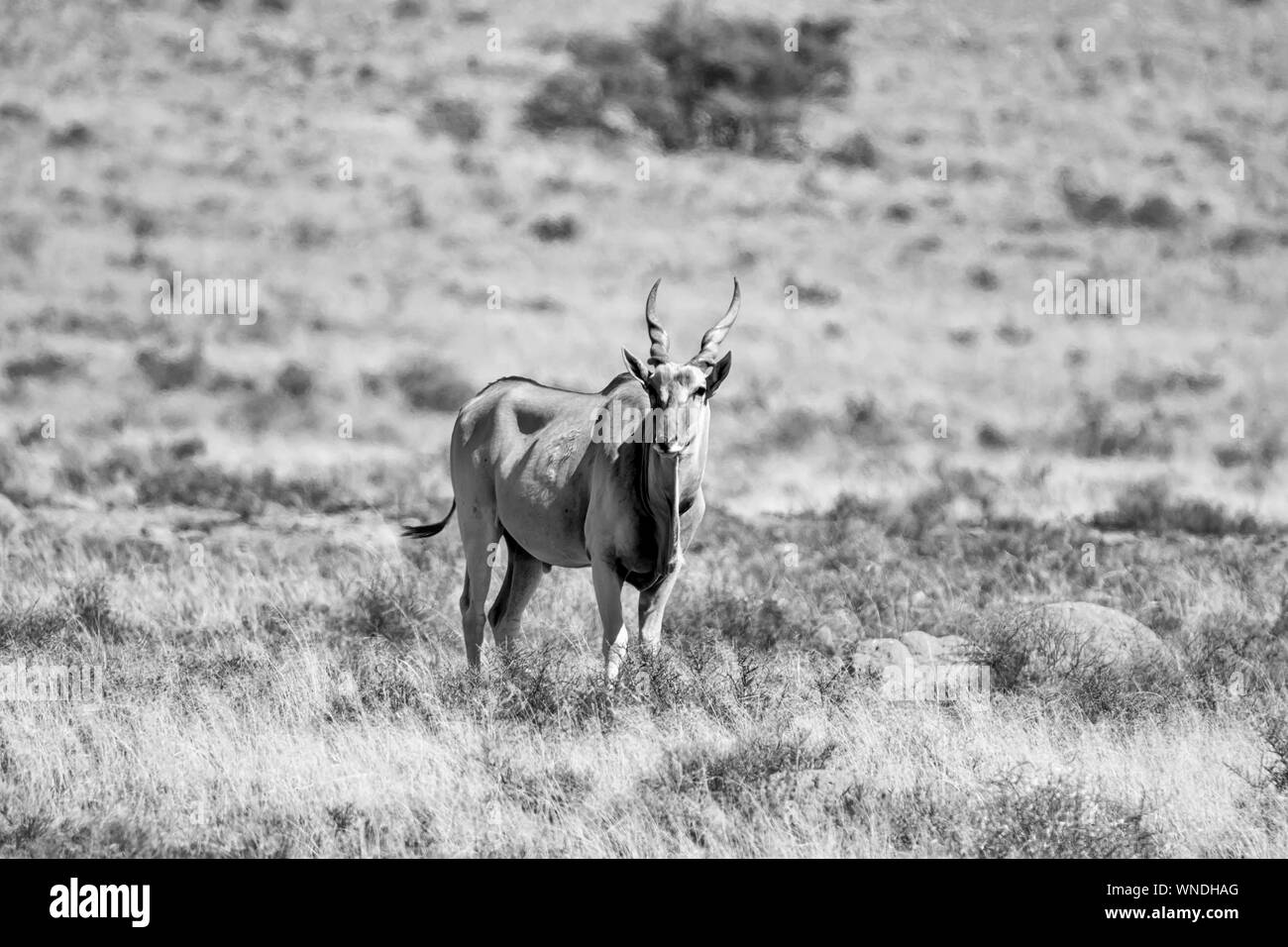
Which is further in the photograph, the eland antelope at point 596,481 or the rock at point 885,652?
the rock at point 885,652

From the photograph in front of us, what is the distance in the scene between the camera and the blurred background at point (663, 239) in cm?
2339

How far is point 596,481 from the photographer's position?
987 cm

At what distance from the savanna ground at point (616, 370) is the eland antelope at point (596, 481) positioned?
64 centimetres

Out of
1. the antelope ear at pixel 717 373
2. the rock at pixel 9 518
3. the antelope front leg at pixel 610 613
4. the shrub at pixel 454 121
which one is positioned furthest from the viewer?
the shrub at pixel 454 121

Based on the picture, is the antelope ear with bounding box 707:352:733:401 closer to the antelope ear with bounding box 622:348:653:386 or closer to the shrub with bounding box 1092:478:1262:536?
the antelope ear with bounding box 622:348:653:386

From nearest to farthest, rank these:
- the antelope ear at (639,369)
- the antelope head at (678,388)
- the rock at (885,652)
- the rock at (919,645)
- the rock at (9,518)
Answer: the antelope head at (678,388)
the antelope ear at (639,369)
the rock at (885,652)
the rock at (919,645)
the rock at (9,518)

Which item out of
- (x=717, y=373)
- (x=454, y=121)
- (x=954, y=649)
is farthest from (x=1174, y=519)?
(x=454, y=121)

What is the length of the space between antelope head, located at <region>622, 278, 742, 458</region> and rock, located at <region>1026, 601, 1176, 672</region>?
2971mm

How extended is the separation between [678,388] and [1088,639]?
3832 mm

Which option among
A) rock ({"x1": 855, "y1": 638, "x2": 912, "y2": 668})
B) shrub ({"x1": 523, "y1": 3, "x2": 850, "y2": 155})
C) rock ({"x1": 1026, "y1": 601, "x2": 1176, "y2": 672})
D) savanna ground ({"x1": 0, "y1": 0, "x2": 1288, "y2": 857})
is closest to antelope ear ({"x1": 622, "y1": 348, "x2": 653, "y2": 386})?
savanna ground ({"x1": 0, "y1": 0, "x2": 1288, "y2": 857})

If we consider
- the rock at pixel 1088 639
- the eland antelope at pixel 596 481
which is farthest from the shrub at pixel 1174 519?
the eland antelope at pixel 596 481

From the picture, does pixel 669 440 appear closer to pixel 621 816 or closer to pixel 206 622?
pixel 621 816

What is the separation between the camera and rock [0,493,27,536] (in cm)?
1551

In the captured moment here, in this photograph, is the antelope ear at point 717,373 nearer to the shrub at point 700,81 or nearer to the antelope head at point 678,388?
the antelope head at point 678,388
